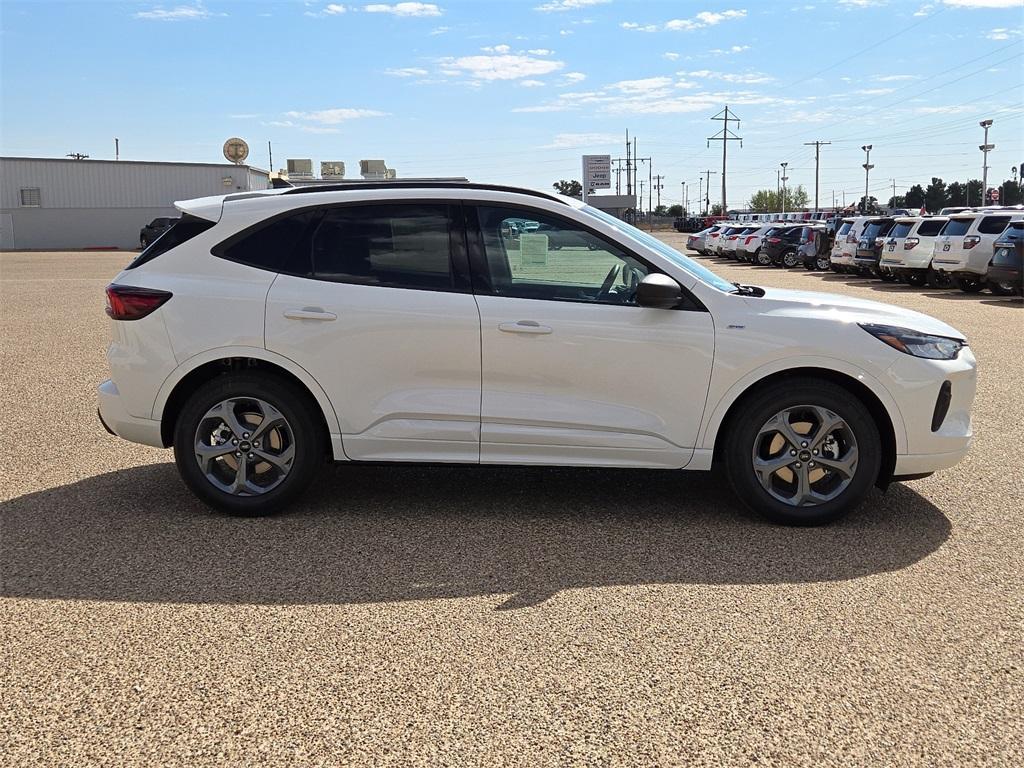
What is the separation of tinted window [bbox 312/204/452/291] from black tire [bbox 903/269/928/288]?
2078 centimetres

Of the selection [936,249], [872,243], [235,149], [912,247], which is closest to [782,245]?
[872,243]

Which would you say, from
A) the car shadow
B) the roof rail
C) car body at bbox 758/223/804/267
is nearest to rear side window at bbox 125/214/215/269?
the roof rail

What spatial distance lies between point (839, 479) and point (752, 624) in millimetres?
1507

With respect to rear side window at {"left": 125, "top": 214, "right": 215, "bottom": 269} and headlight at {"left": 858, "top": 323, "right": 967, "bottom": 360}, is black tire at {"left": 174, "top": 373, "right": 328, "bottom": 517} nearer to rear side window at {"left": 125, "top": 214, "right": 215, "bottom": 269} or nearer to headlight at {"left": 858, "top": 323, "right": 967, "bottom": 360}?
rear side window at {"left": 125, "top": 214, "right": 215, "bottom": 269}

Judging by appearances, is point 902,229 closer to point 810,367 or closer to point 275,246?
point 810,367

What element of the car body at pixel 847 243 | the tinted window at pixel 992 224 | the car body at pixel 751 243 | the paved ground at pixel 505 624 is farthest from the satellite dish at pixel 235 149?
the paved ground at pixel 505 624

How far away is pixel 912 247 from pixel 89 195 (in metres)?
51.4

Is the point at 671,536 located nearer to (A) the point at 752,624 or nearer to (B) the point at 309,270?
(A) the point at 752,624

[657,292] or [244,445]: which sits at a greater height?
[657,292]

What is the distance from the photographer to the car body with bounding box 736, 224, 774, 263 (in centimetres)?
3750

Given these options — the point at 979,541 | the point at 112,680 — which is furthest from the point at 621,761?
the point at 979,541

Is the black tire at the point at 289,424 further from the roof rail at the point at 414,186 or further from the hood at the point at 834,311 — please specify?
the hood at the point at 834,311

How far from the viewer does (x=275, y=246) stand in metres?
5.29

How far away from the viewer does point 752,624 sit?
3.90 m
